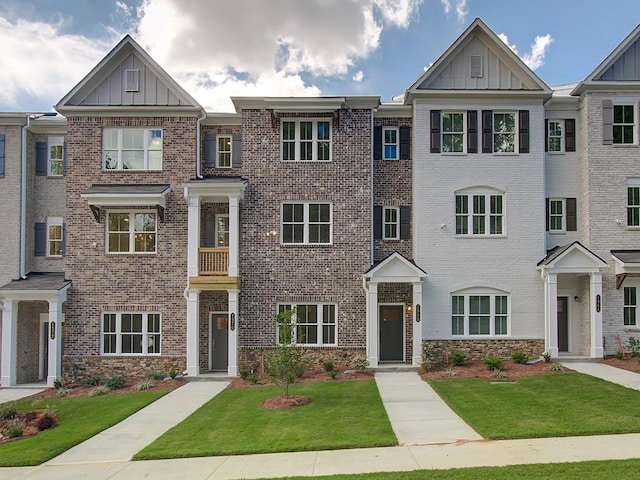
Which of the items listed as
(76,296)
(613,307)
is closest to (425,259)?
(613,307)

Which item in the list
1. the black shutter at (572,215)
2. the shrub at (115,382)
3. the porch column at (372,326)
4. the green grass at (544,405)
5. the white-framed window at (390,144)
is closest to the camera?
the green grass at (544,405)

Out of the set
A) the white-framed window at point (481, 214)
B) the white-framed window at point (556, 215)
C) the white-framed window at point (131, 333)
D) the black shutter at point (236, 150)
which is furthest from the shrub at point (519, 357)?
the white-framed window at point (131, 333)

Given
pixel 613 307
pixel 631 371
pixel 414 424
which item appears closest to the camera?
pixel 414 424

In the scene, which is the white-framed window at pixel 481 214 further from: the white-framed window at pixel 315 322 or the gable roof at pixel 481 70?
the white-framed window at pixel 315 322

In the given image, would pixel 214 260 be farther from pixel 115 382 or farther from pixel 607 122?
pixel 607 122

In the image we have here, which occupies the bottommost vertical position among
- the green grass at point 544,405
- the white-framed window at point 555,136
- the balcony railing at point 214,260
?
the green grass at point 544,405

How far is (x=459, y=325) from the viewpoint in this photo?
19.0m

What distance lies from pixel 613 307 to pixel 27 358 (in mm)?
21085

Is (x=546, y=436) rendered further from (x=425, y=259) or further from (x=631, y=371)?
(x=425, y=259)

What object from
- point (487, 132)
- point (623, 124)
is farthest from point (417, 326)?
point (623, 124)

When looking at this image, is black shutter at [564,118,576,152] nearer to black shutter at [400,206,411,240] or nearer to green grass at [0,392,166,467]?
black shutter at [400,206,411,240]

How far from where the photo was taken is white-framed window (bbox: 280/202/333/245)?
1938cm

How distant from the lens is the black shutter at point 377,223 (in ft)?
64.9

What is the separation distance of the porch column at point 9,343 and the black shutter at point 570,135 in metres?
20.4
